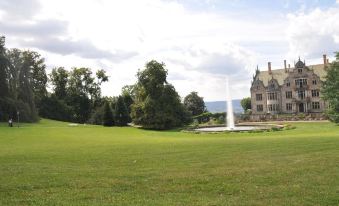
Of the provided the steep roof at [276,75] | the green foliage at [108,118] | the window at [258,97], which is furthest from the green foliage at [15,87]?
the steep roof at [276,75]

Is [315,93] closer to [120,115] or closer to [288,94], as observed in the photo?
[288,94]

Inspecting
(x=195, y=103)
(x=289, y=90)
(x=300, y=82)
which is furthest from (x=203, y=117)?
(x=195, y=103)

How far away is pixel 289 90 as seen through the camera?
9075cm

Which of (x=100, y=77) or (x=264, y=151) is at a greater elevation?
(x=100, y=77)

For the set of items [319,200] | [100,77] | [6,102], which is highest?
[100,77]

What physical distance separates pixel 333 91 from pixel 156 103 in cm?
2345

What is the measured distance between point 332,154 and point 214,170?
636cm

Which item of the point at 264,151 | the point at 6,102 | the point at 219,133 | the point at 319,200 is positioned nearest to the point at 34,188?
the point at 319,200

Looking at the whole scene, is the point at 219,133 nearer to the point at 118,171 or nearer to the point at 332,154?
the point at 332,154

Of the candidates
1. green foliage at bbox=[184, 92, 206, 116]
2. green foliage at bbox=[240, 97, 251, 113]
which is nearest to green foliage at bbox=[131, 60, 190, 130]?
green foliage at bbox=[184, 92, 206, 116]

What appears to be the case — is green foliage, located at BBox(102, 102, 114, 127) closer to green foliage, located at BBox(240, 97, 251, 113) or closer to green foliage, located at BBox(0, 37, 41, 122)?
green foliage, located at BBox(0, 37, 41, 122)

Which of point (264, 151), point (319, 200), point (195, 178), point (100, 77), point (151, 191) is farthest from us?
point (100, 77)

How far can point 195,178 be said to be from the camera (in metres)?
13.8

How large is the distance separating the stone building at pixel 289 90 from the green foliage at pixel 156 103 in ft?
94.1
